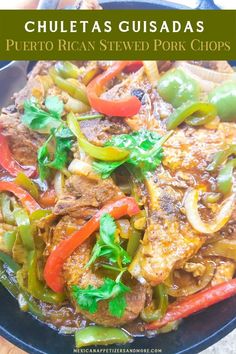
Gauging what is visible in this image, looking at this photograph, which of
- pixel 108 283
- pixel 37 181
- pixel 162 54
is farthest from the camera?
pixel 37 181

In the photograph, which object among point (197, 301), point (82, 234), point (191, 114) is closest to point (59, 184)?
point (82, 234)

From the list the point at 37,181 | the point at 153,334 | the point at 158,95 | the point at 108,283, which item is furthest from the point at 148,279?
the point at 158,95

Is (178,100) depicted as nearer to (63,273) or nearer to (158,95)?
(158,95)

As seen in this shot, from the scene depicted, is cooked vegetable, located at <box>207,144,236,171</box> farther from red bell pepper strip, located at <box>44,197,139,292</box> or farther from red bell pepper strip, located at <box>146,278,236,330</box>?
red bell pepper strip, located at <box>146,278,236,330</box>

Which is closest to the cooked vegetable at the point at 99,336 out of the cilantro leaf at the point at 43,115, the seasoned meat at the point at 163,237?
the seasoned meat at the point at 163,237

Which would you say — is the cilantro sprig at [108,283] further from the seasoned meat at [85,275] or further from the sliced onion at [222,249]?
the sliced onion at [222,249]

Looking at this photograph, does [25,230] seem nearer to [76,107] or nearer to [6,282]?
[6,282]
